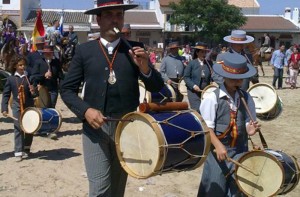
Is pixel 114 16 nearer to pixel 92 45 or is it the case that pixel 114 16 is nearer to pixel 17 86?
pixel 92 45

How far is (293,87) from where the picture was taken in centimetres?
2030

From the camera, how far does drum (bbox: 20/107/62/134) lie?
726cm

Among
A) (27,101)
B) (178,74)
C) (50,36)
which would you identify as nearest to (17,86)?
(27,101)

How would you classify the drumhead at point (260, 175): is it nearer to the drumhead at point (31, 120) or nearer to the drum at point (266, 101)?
the drum at point (266, 101)

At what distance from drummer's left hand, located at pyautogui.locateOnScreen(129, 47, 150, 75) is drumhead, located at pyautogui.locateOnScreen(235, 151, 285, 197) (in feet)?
3.55

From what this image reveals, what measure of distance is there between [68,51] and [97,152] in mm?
12518

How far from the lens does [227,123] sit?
4074mm

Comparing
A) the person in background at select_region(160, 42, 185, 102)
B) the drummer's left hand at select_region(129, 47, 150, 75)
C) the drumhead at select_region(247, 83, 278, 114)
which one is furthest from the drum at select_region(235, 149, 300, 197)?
the person in background at select_region(160, 42, 185, 102)

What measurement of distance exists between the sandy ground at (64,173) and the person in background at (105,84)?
7.28ft

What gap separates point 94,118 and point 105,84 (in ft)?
1.01

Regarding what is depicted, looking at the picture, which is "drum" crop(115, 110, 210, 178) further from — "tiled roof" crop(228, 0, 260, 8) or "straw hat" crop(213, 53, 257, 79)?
"tiled roof" crop(228, 0, 260, 8)

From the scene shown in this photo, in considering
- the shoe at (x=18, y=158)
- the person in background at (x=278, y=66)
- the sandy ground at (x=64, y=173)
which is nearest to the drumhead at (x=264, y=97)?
the sandy ground at (x=64, y=173)

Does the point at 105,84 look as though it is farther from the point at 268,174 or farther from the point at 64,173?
the point at 64,173

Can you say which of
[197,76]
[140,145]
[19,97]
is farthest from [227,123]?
[19,97]
